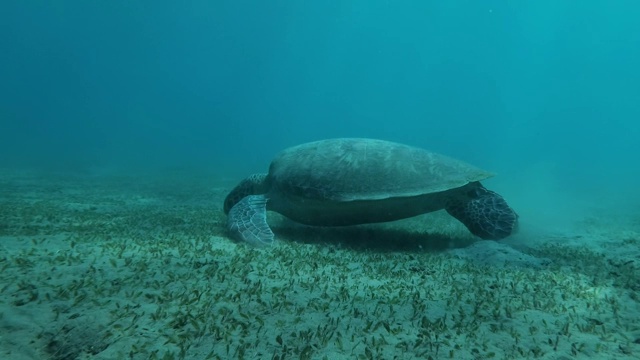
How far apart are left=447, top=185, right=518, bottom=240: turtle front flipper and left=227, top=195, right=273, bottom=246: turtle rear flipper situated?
413 cm

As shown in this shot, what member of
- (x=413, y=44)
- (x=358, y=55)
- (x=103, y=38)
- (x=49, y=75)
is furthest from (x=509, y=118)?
(x=49, y=75)

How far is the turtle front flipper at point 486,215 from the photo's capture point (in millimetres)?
7504

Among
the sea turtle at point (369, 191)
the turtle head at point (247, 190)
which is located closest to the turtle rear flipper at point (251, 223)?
the sea turtle at point (369, 191)

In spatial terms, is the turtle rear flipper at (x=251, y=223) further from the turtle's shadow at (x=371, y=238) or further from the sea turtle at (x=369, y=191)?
the turtle's shadow at (x=371, y=238)

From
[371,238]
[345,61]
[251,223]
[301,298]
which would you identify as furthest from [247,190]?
[345,61]

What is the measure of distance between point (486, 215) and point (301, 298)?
5213 millimetres

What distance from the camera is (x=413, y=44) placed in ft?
556

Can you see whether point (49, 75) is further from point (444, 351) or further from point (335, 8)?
point (444, 351)

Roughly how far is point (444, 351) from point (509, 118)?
193935mm

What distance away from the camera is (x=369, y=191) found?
722 centimetres

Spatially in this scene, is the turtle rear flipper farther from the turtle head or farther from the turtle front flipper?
the turtle front flipper

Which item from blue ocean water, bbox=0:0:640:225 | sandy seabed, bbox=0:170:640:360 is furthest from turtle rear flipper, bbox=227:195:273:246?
blue ocean water, bbox=0:0:640:225

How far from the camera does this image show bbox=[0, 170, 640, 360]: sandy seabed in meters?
3.21

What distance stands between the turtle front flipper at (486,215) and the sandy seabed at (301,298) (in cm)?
61
